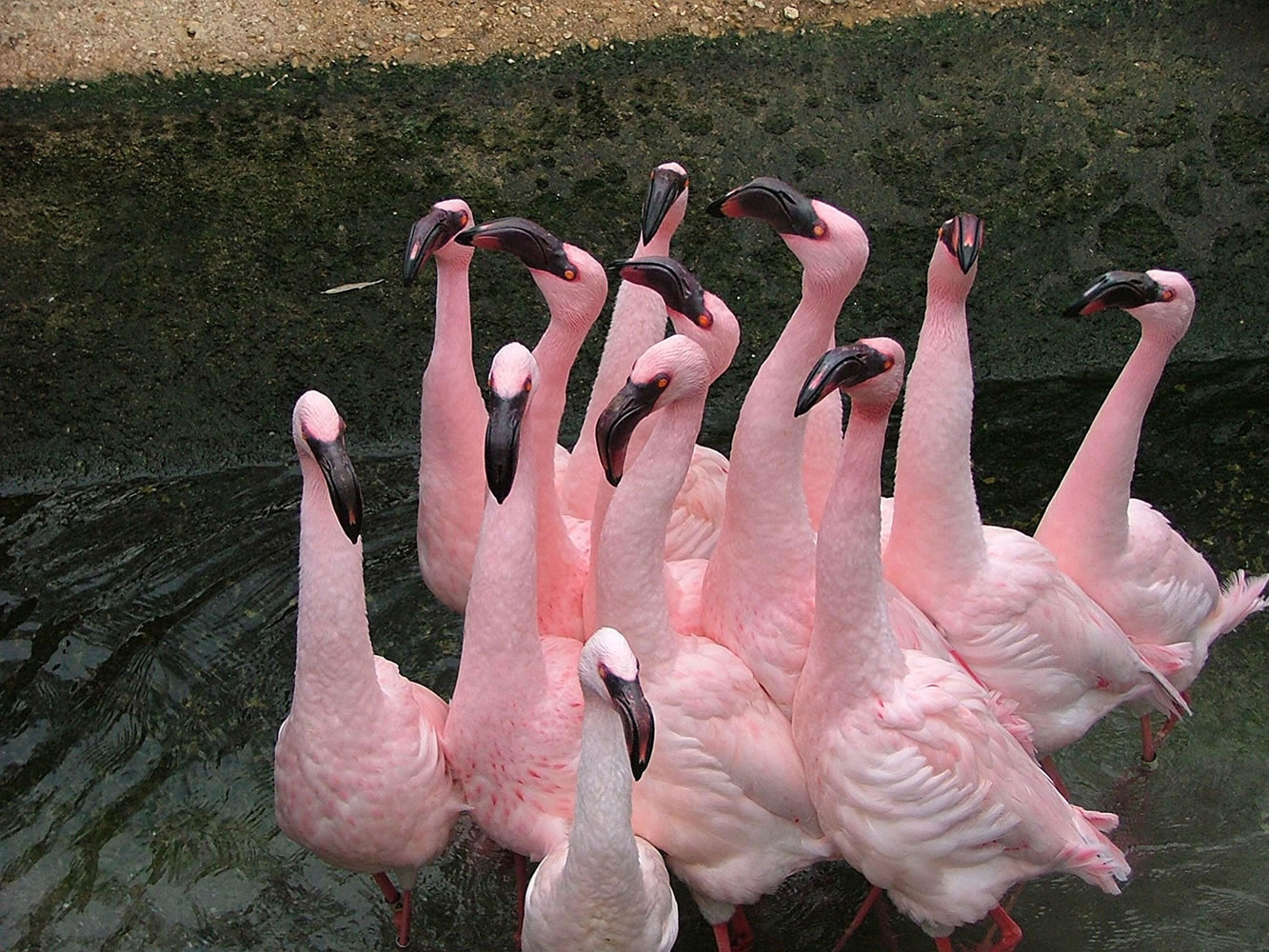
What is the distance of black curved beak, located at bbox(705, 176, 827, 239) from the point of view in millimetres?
3709

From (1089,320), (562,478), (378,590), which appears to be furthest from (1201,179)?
(378,590)

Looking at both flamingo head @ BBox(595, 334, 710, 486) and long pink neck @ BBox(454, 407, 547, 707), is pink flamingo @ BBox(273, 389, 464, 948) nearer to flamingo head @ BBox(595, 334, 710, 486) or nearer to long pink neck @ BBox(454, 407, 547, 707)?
long pink neck @ BBox(454, 407, 547, 707)

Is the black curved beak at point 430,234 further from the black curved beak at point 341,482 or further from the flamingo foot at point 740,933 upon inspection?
the flamingo foot at point 740,933

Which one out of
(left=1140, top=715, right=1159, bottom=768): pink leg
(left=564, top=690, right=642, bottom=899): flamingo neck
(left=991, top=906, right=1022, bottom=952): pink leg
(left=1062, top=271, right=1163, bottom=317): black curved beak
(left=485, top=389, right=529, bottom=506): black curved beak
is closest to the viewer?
(left=564, top=690, right=642, bottom=899): flamingo neck

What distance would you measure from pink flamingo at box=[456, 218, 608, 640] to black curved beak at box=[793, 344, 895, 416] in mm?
975

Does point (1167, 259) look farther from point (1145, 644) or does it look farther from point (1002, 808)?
point (1002, 808)

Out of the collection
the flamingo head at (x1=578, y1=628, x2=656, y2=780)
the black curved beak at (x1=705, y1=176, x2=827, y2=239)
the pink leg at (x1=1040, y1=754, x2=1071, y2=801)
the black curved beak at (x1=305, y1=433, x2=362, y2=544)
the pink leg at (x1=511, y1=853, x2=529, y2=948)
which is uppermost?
the black curved beak at (x1=705, y1=176, x2=827, y2=239)

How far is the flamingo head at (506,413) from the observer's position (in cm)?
335

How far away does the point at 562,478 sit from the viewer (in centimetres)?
454

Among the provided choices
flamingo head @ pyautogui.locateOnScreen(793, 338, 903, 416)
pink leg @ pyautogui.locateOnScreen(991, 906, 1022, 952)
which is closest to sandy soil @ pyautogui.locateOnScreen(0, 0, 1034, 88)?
flamingo head @ pyautogui.locateOnScreen(793, 338, 903, 416)

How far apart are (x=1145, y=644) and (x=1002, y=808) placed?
1129mm

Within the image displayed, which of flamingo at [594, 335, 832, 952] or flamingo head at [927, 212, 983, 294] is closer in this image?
flamingo at [594, 335, 832, 952]

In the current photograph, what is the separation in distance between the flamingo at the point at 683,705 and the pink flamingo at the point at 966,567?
69 cm

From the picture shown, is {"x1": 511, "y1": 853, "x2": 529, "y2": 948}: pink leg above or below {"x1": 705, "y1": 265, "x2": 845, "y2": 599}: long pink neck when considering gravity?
below
